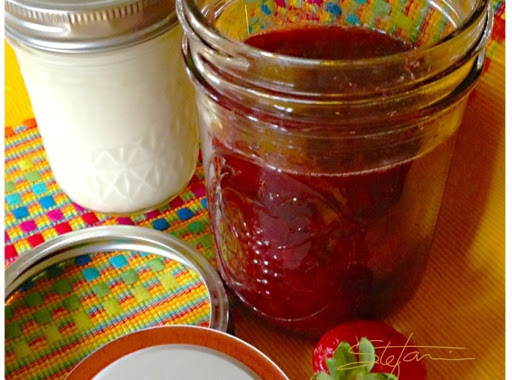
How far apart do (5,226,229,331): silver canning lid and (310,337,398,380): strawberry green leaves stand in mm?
172

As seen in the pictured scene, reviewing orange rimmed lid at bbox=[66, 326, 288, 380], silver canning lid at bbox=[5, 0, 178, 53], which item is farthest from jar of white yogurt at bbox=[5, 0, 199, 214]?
orange rimmed lid at bbox=[66, 326, 288, 380]

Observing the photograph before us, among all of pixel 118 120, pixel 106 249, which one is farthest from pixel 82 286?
pixel 118 120

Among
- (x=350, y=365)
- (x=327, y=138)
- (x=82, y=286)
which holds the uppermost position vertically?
(x=327, y=138)

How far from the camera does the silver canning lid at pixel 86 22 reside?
555 mm

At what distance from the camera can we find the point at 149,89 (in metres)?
0.64

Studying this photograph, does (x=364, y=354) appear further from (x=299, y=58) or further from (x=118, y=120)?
(x=118, y=120)

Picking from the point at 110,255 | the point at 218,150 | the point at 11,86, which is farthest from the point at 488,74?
the point at 11,86

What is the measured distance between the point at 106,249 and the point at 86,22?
25 cm

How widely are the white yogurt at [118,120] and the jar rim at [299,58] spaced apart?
119mm

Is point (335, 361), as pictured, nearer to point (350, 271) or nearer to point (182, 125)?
point (350, 271)

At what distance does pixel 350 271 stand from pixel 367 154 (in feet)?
0.38

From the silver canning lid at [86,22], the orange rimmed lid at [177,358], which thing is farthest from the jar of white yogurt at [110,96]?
the orange rimmed lid at [177,358]

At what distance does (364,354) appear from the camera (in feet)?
1.59

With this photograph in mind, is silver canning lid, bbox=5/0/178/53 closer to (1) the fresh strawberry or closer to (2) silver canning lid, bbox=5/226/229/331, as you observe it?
(2) silver canning lid, bbox=5/226/229/331
